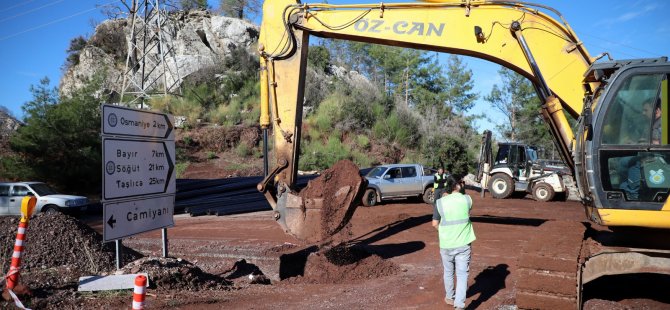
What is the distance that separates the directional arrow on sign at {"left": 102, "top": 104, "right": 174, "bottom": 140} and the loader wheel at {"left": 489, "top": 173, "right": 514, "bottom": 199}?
17962mm

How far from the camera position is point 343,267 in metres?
8.23

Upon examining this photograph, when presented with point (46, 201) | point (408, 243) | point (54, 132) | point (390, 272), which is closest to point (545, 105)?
point (390, 272)

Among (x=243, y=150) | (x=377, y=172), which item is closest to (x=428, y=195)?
(x=377, y=172)

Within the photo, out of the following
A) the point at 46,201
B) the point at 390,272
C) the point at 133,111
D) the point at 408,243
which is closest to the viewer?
the point at 133,111

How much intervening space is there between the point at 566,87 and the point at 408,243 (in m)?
5.31

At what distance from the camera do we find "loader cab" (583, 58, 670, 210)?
5.25 m

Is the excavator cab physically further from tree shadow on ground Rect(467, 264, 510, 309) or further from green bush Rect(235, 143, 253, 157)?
green bush Rect(235, 143, 253, 157)

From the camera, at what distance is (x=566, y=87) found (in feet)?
22.6

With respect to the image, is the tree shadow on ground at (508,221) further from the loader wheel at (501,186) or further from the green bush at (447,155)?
the green bush at (447,155)

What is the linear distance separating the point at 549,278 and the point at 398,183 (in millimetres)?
14445

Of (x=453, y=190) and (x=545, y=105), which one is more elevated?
(x=545, y=105)

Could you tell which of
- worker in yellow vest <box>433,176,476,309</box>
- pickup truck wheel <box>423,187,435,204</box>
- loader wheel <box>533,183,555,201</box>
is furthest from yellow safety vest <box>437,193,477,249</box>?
loader wheel <box>533,183,555,201</box>

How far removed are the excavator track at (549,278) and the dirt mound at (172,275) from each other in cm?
414

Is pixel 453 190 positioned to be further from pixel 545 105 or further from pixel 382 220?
pixel 382 220
